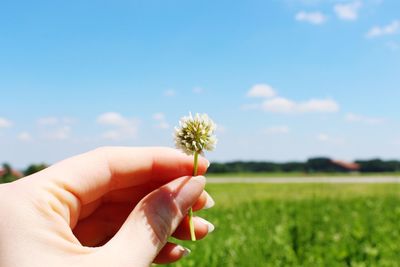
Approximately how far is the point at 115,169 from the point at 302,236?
3.84 m

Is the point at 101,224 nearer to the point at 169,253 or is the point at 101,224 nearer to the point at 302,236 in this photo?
the point at 169,253

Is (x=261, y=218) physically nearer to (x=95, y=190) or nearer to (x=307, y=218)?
(x=307, y=218)

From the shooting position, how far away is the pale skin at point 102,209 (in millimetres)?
1915

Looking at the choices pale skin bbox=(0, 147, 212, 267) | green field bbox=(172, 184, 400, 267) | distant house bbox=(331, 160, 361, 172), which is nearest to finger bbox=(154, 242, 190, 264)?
pale skin bbox=(0, 147, 212, 267)

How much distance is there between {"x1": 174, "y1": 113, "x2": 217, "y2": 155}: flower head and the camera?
2.12m

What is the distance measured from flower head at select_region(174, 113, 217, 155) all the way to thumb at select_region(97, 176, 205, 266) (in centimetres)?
23

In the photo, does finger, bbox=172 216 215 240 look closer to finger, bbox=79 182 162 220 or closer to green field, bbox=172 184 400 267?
finger, bbox=79 182 162 220

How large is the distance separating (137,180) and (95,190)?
28cm

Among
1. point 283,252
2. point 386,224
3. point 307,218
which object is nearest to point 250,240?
point 283,252

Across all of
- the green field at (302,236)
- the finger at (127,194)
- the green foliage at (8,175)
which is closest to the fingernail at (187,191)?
the finger at (127,194)

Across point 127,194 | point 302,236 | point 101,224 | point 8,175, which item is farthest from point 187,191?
point 8,175

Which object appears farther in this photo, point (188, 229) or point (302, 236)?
point (302, 236)

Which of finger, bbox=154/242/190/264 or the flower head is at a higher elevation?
the flower head

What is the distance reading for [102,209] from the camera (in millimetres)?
2871
